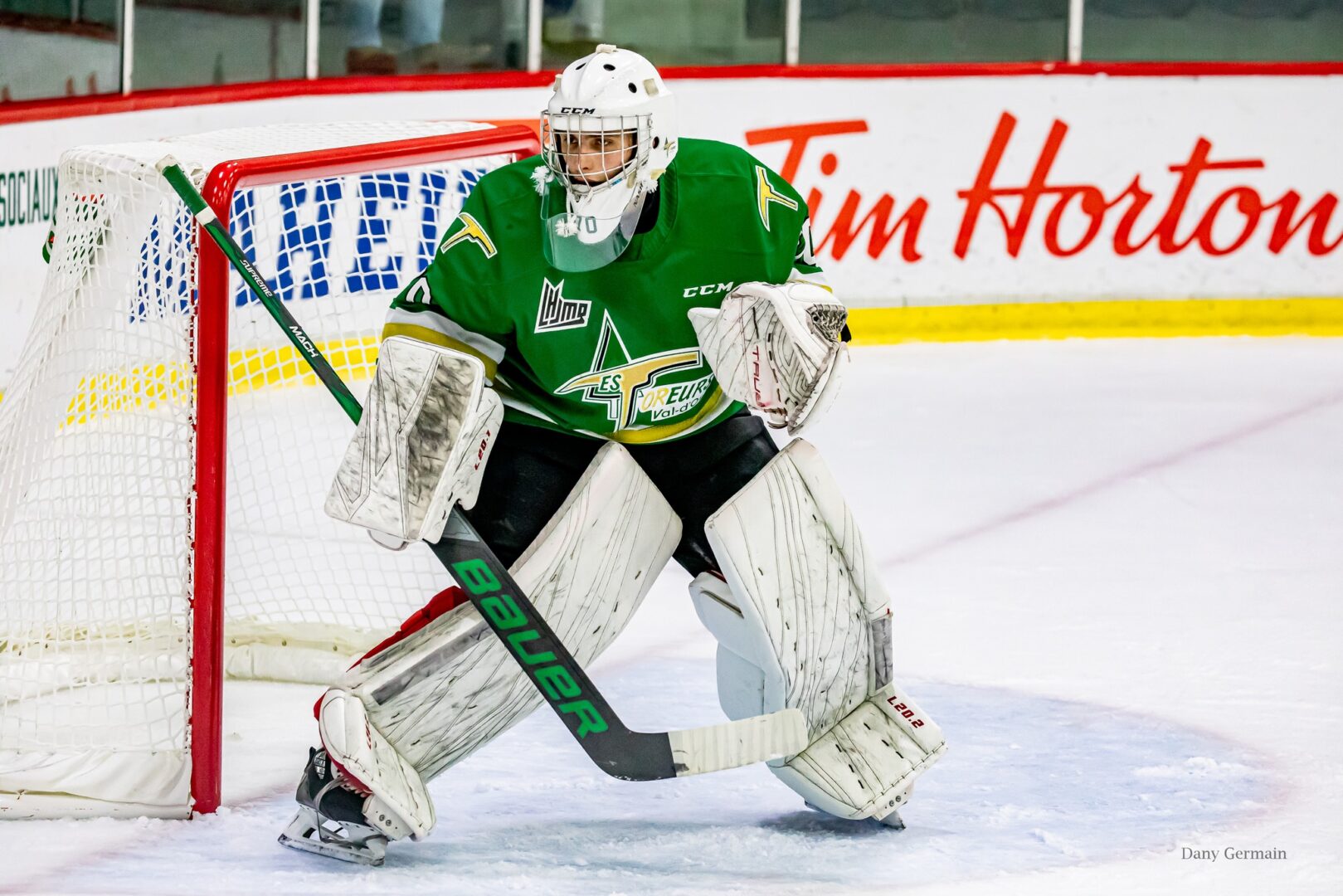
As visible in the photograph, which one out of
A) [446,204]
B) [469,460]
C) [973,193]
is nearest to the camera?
[469,460]

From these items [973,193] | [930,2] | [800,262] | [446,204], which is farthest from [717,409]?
[930,2]

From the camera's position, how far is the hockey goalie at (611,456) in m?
2.16

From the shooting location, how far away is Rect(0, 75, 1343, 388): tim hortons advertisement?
576cm

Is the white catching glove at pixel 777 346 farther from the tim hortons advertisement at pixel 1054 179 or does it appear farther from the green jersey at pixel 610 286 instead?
the tim hortons advertisement at pixel 1054 179

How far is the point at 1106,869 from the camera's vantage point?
7.46 feet

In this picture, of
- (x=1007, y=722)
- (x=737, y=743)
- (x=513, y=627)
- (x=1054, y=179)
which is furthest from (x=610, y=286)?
(x=1054, y=179)

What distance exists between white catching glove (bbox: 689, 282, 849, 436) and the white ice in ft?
1.83

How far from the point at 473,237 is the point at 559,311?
0.42ft

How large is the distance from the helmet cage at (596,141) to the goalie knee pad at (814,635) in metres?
0.41

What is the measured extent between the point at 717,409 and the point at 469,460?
1.15ft

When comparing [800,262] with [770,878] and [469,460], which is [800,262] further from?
[770,878]

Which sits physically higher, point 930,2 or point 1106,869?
point 930,2

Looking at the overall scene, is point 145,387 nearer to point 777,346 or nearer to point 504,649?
point 504,649

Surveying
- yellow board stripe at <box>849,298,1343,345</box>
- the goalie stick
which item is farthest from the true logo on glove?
yellow board stripe at <box>849,298,1343,345</box>
